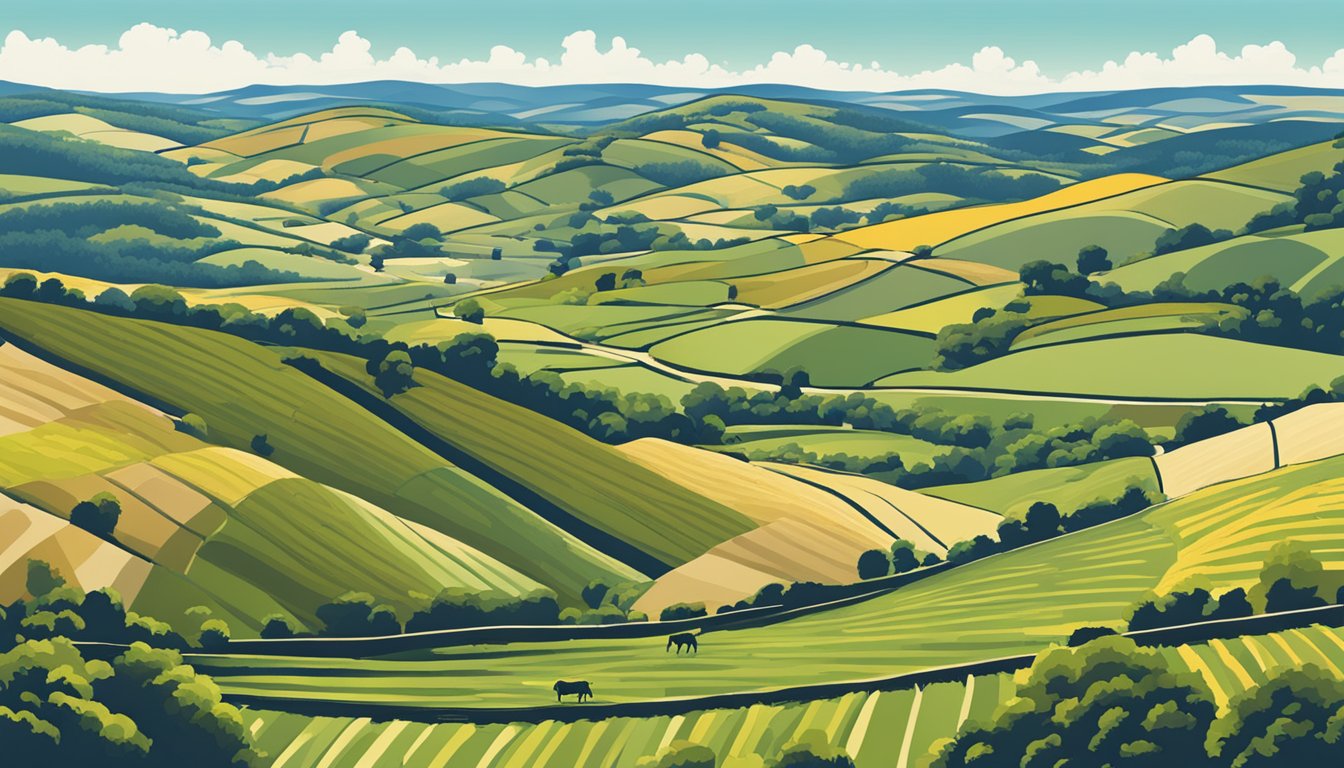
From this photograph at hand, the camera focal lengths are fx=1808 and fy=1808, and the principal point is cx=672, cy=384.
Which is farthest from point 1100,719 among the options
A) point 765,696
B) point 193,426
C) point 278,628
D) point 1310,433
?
point 193,426

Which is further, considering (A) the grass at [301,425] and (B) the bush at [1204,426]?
(B) the bush at [1204,426]

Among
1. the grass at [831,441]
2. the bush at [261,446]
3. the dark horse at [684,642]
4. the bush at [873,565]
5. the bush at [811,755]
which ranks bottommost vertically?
the grass at [831,441]

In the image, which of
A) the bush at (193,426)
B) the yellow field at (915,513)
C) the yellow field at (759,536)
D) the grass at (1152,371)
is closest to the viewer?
the yellow field at (759,536)

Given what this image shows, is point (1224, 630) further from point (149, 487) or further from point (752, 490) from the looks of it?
point (149, 487)

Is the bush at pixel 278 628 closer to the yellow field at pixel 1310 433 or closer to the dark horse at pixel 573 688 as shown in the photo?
the dark horse at pixel 573 688

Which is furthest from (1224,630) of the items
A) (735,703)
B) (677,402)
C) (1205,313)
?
(1205,313)

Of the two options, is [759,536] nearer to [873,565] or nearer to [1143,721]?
[873,565]

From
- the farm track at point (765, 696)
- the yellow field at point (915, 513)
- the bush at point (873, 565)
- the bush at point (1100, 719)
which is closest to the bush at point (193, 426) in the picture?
the farm track at point (765, 696)
